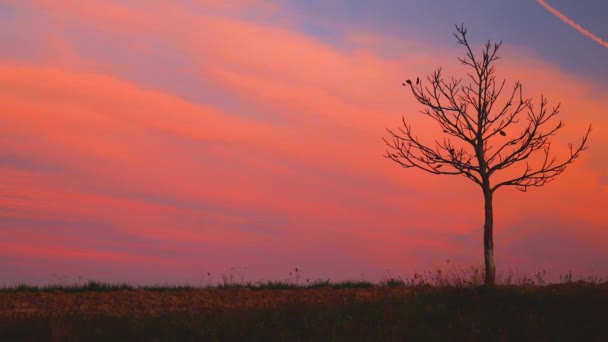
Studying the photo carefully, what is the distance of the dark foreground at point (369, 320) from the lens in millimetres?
12469

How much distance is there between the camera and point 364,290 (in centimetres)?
1948

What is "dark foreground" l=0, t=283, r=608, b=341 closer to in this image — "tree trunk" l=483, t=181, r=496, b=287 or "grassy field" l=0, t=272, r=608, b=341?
"grassy field" l=0, t=272, r=608, b=341

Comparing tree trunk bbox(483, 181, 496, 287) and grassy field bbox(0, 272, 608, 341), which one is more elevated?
tree trunk bbox(483, 181, 496, 287)

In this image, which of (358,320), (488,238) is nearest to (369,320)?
(358,320)

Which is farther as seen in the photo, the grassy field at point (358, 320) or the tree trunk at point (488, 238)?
the tree trunk at point (488, 238)

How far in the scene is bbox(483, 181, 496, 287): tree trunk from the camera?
1803 centimetres

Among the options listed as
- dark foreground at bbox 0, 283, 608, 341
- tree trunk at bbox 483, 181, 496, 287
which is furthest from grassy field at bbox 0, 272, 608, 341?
tree trunk at bbox 483, 181, 496, 287

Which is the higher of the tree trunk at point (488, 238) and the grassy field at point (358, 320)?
the tree trunk at point (488, 238)

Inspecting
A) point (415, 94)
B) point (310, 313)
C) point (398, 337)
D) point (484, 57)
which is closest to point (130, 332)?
point (310, 313)

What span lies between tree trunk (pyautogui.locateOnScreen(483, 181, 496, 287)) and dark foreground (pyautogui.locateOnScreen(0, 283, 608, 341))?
1.85 m

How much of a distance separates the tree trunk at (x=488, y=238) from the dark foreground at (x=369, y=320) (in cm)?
185

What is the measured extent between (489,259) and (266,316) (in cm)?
687

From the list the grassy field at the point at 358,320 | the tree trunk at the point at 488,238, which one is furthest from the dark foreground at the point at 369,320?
the tree trunk at the point at 488,238

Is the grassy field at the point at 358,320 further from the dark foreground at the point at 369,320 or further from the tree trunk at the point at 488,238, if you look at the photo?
the tree trunk at the point at 488,238
